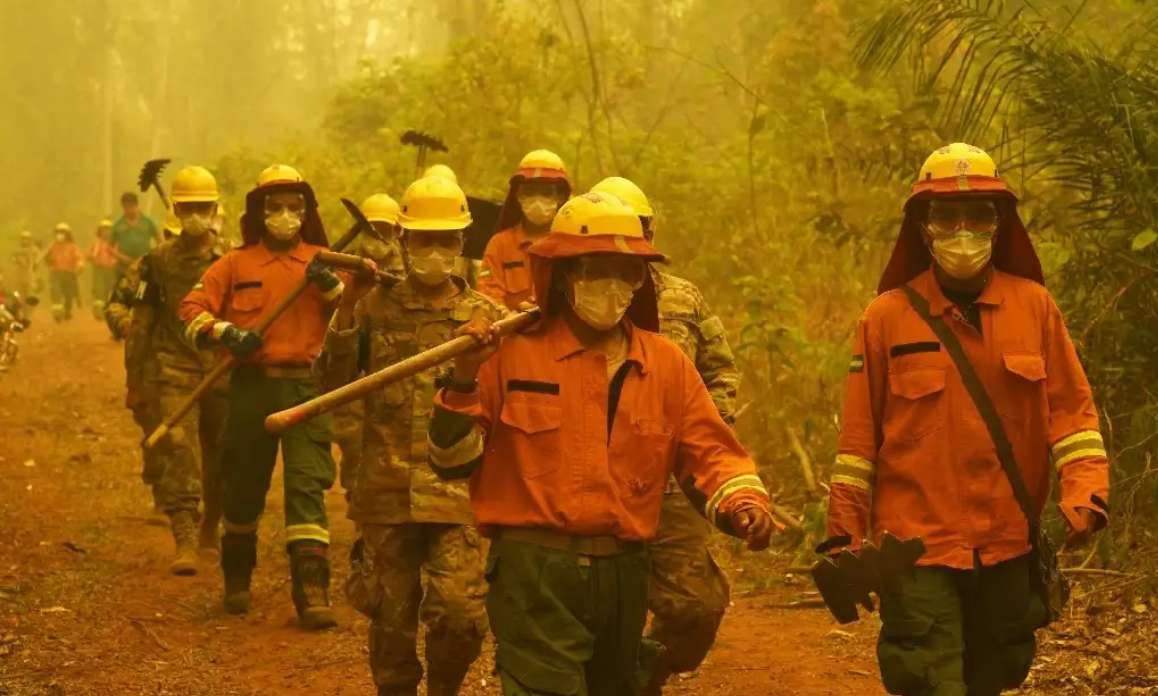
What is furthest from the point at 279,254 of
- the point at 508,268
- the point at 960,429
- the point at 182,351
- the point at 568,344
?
the point at 960,429

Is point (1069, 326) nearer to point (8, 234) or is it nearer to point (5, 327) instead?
point (5, 327)

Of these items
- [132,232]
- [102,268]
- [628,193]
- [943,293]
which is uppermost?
[628,193]

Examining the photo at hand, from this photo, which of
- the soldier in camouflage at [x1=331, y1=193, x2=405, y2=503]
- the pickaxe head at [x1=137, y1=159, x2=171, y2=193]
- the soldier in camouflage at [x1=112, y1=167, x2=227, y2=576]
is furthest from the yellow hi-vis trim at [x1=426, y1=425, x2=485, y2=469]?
the pickaxe head at [x1=137, y1=159, x2=171, y2=193]

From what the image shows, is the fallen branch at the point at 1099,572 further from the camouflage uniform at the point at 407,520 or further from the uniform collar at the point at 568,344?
the uniform collar at the point at 568,344

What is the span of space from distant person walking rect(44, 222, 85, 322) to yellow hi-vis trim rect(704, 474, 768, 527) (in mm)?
31721

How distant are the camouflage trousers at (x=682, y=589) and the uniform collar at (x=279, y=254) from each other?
343 cm

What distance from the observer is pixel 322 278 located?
355 inches

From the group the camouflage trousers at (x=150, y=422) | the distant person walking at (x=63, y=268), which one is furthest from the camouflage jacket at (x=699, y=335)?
the distant person walking at (x=63, y=268)

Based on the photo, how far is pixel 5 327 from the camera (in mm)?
19844

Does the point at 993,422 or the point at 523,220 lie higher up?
the point at 523,220

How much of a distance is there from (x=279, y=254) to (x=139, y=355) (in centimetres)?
284

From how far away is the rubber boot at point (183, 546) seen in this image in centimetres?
1110

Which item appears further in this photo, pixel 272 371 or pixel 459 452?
pixel 272 371

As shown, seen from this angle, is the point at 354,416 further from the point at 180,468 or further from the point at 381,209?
the point at 381,209
